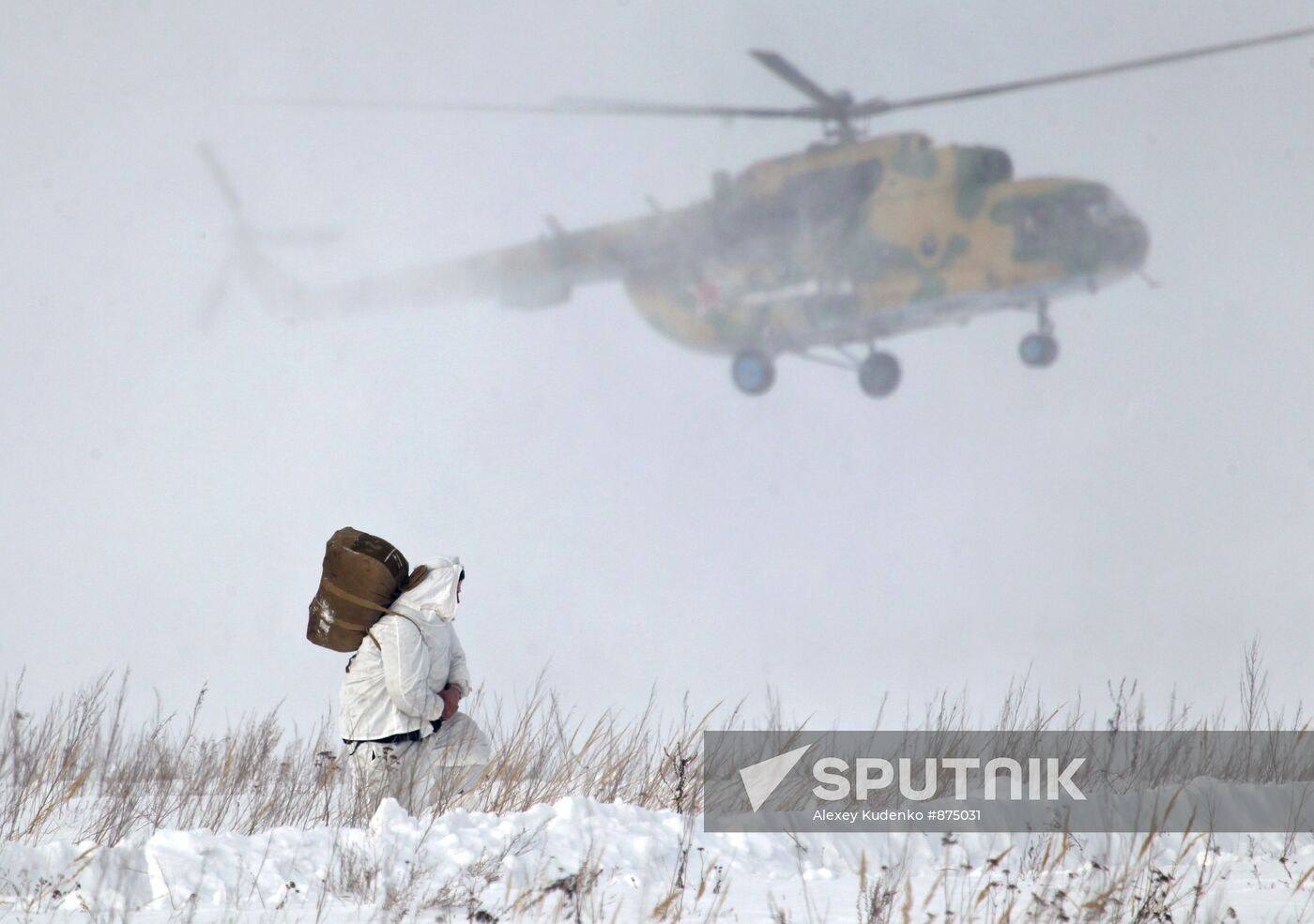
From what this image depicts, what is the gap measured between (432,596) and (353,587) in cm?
20

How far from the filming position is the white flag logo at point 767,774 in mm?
4094

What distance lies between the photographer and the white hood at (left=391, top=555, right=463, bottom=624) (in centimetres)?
335

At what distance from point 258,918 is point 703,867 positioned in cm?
95

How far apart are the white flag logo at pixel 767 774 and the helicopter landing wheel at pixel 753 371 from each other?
8.82m

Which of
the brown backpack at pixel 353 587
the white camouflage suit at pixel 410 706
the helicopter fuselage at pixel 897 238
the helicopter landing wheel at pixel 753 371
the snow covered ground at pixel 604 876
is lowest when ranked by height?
the snow covered ground at pixel 604 876

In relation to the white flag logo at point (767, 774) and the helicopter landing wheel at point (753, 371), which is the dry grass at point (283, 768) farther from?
the helicopter landing wheel at point (753, 371)

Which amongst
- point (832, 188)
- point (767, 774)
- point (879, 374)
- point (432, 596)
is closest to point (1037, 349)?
point (879, 374)

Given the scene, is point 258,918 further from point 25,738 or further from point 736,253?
point 736,253

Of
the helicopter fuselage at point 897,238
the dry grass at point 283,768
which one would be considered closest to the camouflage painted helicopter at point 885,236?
the helicopter fuselage at point 897,238

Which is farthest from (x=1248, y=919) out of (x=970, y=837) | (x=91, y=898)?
(x=91, y=898)

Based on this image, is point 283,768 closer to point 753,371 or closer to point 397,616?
point 397,616

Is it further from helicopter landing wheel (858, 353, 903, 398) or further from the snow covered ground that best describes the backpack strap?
helicopter landing wheel (858, 353, 903, 398)

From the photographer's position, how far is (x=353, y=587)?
10.9 feet

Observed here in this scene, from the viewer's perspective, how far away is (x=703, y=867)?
9.41ft
